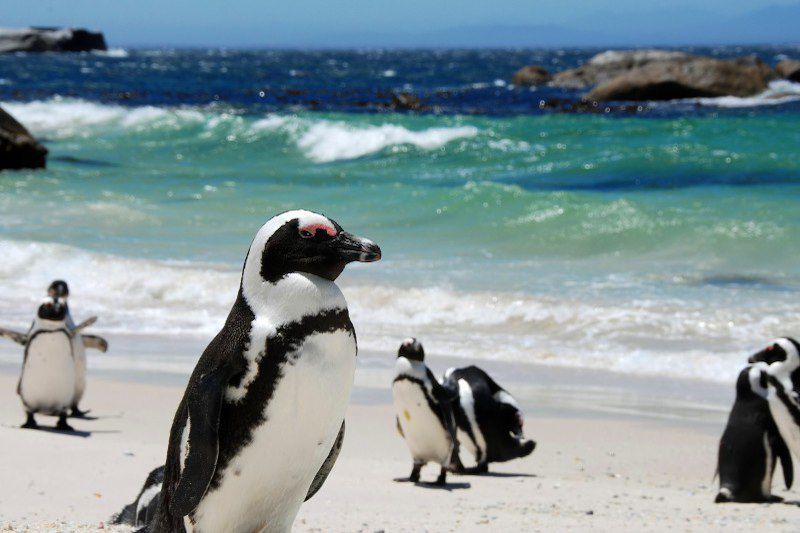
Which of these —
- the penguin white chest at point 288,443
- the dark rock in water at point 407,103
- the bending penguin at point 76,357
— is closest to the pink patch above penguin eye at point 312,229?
the penguin white chest at point 288,443

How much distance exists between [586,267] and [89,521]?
31.6 ft

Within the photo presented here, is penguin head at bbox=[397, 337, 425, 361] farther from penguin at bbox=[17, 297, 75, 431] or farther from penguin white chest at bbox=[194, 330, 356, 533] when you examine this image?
penguin white chest at bbox=[194, 330, 356, 533]

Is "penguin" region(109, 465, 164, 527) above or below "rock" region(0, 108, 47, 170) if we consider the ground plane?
below

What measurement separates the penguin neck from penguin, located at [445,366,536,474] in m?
3.36

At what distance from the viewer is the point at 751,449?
5.93 metres

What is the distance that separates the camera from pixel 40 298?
1154 cm

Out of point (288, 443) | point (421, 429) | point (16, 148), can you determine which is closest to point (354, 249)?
point (288, 443)

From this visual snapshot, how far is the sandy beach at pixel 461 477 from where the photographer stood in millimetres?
4789

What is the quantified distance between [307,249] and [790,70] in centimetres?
4455

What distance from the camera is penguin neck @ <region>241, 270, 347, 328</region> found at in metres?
3.01

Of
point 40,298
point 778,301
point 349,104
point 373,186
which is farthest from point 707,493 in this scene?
point 349,104

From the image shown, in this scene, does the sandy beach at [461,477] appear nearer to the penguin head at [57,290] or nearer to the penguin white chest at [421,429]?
the penguin white chest at [421,429]

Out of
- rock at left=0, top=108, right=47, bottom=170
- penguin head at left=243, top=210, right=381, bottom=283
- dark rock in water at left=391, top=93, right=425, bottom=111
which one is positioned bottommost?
penguin head at left=243, top=210, right=381, bottom=283

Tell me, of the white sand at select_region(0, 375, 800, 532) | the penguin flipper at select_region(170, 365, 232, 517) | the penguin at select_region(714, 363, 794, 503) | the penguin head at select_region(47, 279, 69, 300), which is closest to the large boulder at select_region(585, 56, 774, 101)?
the white sand at select_region(0, 375, 800, 532)
